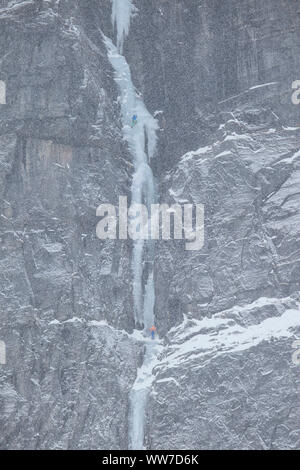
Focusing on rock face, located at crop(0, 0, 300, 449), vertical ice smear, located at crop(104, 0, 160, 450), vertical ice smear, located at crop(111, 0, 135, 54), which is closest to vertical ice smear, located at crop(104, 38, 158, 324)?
vertical ice smear, located at crop(104, 0, 160, 450)

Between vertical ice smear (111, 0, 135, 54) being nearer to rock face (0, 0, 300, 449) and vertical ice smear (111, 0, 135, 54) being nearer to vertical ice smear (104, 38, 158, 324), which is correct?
rock face (0, 0, 300, 449)

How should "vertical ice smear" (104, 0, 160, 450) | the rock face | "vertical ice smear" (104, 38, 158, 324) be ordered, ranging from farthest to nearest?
"vertical ice smear" (104, 38, 158, 324)
"vertical ice smear" (104, 0, 160, 450)
the rock face

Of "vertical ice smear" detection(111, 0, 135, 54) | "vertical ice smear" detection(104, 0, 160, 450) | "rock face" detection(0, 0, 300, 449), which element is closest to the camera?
"rock face" detection(0, 0, 300, 449)

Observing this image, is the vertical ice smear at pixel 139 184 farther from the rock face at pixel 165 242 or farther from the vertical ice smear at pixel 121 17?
the rock face at pixel 165 242

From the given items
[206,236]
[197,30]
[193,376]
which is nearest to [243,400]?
[193,376]

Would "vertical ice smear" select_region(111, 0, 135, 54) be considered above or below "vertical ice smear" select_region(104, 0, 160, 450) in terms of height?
above

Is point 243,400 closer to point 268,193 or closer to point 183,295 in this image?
point 183,295

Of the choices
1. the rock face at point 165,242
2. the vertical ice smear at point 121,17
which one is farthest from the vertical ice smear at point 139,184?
the rock face at point 165,242

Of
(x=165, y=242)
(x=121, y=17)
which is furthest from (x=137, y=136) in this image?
(x=121, y=17)
